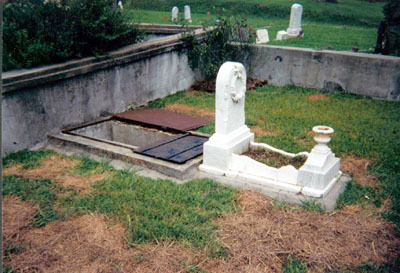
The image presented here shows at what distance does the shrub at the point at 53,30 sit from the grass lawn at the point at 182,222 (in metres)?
1.65

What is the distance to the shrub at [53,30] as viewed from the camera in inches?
234

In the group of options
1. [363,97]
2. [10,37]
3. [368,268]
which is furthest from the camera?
[363,97]

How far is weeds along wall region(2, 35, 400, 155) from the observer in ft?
18.1

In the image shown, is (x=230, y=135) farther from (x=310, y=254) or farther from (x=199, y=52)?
(x=199, y=52)

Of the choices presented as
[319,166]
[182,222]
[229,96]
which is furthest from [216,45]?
[182,222]

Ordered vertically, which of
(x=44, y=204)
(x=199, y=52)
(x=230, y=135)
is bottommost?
(x=44, y=204)

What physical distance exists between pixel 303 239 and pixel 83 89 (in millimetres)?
4454

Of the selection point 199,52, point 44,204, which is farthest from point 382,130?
point 44,204

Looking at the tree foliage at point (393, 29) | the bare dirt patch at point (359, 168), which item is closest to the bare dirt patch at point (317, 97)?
the tree foliage at point (393, 29)

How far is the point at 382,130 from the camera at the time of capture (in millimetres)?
6258

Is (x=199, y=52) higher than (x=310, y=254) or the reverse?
higher

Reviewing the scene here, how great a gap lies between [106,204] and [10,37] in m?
3.60

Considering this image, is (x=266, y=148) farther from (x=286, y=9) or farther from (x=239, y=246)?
(x=286, y=9)

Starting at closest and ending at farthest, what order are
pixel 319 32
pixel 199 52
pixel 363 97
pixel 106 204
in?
pixel 106 204
pixel 363 97
pixel 199 52
pixel 319 32
